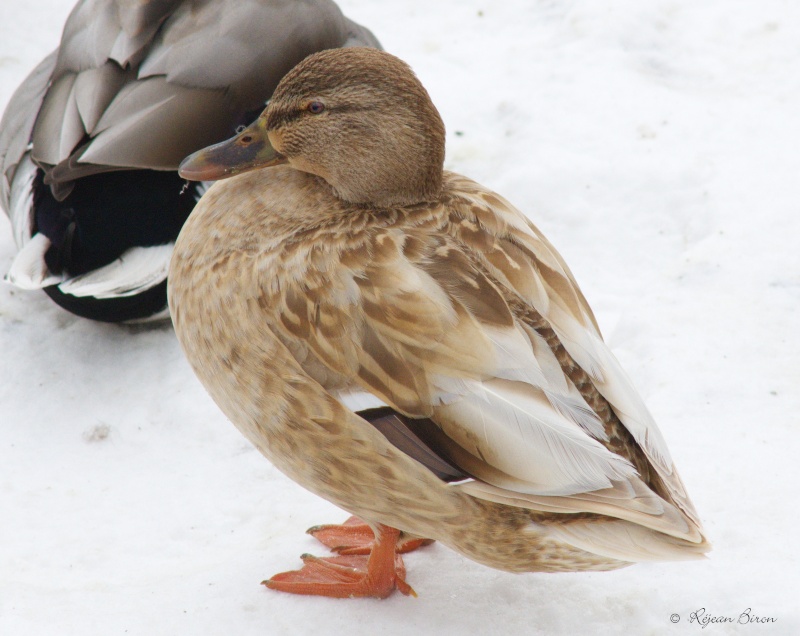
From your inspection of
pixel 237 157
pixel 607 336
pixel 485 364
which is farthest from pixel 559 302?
pixel 607 336

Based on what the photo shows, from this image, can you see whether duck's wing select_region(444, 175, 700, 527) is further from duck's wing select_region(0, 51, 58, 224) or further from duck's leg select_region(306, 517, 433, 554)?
duck's wing select_region(0, 51, 58, 224)

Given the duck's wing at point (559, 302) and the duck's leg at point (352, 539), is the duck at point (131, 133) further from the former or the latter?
the duck's wing at point (559, 302)

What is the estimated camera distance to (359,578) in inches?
104

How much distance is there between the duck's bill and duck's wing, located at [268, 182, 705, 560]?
1.12 ft

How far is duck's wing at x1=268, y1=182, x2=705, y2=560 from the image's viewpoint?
2.11 metres

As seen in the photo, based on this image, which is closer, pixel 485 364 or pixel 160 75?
pixel 485 364

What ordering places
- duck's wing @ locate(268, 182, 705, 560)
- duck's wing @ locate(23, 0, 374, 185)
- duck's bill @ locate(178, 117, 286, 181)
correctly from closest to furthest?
duck's wing @ locate(268, 182, 705, 560)
duck's bill @ locate(178, 117, 286, 181)
duck's wing @ locate(23, 0, 374, 185)

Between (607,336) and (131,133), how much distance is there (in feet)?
5.35

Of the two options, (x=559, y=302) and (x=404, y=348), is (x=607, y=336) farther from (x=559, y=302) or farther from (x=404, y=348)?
(x=404, y=348)

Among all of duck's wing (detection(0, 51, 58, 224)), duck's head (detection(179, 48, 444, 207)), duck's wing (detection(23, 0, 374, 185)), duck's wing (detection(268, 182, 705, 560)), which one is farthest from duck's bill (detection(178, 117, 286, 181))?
duck's wing (detection(0, 51, 58, 224))

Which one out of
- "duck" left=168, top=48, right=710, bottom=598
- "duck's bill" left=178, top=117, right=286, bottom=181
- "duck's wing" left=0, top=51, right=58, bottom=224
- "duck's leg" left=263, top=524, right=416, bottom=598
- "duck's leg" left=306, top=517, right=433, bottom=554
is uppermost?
"duck's bill" left=178, top=117, right=286, bottom=181

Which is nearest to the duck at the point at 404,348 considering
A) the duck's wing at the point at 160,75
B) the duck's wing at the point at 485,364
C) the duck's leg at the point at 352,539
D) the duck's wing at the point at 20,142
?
the duck's wing at the point at 485,364

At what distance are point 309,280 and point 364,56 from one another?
0.52m

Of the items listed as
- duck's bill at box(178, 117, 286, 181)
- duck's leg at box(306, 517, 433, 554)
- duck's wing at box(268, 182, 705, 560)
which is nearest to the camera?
duck's wing at box(268, 182, 705, 560)
